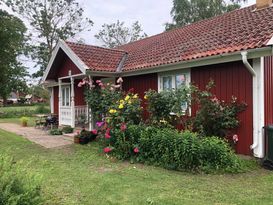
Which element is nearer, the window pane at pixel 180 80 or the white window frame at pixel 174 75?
the white window frame at pixel 174 75

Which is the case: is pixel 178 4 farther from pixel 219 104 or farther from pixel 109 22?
pixel 219 104

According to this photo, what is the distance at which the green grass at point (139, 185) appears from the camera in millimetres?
4777

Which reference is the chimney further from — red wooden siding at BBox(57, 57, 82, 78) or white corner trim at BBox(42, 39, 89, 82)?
red wooden siding at BBox(57, 57, 82, 78)

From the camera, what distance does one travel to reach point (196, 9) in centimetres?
2881

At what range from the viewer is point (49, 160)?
803cm

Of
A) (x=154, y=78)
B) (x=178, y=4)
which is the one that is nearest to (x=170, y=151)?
(x=154, y=78)

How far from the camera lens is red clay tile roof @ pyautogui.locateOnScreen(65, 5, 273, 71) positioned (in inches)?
315

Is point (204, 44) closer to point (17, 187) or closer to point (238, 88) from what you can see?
point (238, 88)

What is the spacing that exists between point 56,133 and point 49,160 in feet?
17.9

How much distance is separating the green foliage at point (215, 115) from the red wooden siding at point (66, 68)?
6.73 m

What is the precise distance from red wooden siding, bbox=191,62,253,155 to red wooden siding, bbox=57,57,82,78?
21.7 feet

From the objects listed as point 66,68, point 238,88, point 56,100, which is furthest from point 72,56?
point 56,100

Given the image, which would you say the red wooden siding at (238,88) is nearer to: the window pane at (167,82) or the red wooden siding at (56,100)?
the window pane at (167,82)

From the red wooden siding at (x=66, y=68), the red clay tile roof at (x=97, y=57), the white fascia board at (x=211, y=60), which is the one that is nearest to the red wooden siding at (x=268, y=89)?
the white fascia board at (x=211, y=60)
